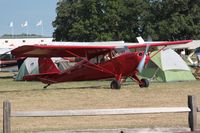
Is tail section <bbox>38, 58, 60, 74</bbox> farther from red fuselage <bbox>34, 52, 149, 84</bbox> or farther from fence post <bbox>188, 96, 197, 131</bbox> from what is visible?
fence post <bbox>188, 96, 197, 131</bbox>

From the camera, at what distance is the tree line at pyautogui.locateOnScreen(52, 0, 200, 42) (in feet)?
283

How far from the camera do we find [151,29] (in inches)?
3477

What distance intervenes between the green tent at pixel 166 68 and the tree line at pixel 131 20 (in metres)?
56.7

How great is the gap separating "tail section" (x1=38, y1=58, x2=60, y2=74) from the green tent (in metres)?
5.21

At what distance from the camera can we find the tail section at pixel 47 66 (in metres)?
24.8

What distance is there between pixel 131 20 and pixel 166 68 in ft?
223

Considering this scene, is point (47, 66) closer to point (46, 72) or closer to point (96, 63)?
point (46, 72)

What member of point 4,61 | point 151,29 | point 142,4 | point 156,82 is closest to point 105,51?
point 156,82

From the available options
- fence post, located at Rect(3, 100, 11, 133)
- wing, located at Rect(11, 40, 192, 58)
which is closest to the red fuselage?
wing, located at Rect(11, 40, 192, 58)

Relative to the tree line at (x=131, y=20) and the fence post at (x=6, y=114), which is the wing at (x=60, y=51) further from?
the tree line at (x=131, y=20)

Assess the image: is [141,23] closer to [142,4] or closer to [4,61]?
[142,4]

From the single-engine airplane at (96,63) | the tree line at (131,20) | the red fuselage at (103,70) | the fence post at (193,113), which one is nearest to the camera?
the fence post at (193,113)

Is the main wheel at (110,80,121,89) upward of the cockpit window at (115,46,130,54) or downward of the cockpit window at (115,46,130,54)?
downward

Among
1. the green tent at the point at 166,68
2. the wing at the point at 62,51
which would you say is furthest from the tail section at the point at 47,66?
the green tent at the point at 166,68
